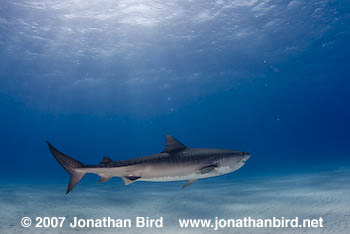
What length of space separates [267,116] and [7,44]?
11280cm

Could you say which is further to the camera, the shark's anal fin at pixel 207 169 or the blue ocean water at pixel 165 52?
the blue ocean water at pixel 165 52

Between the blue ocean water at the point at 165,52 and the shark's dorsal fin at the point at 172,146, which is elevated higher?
the blue ocean water at the point at 165,52

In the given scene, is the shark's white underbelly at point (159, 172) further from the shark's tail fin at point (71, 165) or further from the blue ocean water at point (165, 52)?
the blue ocean water at point (165, 52)

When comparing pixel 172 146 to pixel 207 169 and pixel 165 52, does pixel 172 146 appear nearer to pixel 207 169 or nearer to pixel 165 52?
pixel 207 169

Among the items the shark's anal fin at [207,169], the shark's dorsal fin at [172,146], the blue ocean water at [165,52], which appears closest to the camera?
the shark's anal fin at [207,169]

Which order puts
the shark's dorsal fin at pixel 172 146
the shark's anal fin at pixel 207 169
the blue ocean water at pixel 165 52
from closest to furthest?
the shark's anal fin at pixel 207 169 → the shark's dorsal fin at pixel 172 146 → the blue ocean water at pixel 165 52

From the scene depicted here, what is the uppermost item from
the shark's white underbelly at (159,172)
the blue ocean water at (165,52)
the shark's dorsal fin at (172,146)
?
the blue ocean water at (165,52)

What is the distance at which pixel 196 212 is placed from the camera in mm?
7465

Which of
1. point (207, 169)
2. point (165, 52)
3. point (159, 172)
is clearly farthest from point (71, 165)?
point (165, 52)

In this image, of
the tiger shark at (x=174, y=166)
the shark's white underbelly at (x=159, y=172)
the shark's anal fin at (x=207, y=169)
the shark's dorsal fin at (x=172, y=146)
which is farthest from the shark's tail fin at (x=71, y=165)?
the shark's anal fin at (x=207, y=169)

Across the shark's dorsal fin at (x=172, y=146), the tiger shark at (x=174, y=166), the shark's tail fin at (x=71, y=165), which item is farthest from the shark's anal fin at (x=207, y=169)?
the shark's tail fin at (x=71, y=165)

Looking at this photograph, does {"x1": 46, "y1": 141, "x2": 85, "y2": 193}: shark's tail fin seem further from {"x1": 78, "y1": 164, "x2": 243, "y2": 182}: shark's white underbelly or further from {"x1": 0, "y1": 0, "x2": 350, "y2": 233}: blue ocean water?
{"x1": 0, "y1": 0, "x2": 350, "y2": 233}: blue ocean water

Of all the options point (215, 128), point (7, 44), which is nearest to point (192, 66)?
point (7, 44)

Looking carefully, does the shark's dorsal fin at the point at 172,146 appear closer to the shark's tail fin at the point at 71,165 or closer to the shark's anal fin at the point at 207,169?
the shark's anal fin at the point at 207,169
